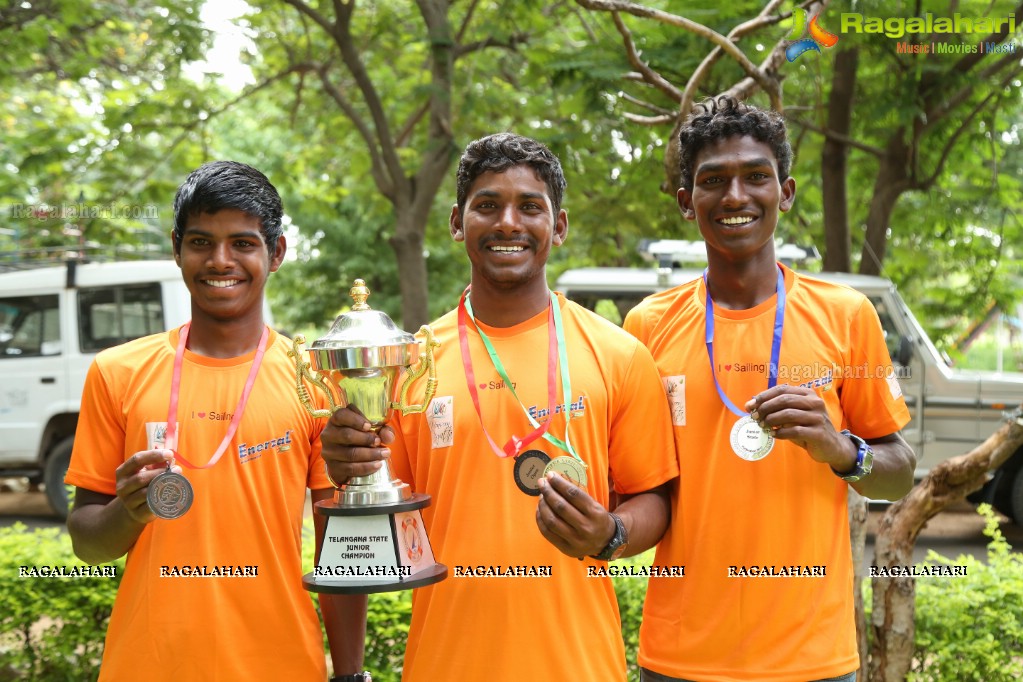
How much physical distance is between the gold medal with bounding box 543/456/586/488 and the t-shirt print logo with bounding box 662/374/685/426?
42cm

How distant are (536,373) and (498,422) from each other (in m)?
0.16

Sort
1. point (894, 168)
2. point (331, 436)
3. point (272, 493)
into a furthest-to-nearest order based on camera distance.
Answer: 1. point (894, 168)
2. point (272, 493)
3. point (331, 436)

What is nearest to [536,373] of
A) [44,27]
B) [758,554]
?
[758,554]

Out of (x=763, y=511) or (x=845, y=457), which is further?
(x=763, y=511)

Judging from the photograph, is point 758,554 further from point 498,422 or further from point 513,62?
point 513,62

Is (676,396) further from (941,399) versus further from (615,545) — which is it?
(941,399)

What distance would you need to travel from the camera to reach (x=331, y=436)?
7.78 ft

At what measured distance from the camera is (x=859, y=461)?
8.03ft

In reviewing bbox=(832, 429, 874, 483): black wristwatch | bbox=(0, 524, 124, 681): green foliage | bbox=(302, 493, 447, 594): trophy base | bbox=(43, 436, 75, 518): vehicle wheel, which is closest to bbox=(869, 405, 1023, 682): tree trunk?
bbox=(832, 429, 874, 483): black wristwatch

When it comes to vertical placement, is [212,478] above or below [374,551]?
above

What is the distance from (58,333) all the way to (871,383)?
29.5 ft

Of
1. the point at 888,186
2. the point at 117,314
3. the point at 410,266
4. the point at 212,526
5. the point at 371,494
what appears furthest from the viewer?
the point at 117,314

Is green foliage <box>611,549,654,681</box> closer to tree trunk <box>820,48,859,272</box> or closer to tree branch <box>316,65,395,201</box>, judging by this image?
tree trunk <box>820,48,859,272</box>

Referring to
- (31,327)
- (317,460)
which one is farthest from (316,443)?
(31,327)
